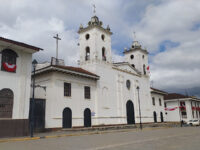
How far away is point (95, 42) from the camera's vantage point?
101 ft

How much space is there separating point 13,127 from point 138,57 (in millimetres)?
30176

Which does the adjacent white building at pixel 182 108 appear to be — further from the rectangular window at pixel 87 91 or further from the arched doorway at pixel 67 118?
the arched doorway at pixel 67 118

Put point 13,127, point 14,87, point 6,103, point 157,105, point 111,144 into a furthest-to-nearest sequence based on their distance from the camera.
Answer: point 157,105, point 14,87, point 6,103, point 13,127, point 111,144

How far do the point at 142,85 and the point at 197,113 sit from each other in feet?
91.5

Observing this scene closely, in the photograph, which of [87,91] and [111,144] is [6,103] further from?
[87,91]

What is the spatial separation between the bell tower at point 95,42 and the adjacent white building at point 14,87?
543 inches

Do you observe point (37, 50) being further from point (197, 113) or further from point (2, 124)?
point (197, 113)

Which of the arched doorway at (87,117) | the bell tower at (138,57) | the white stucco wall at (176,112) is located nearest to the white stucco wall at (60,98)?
the arched doorway at (87,117)

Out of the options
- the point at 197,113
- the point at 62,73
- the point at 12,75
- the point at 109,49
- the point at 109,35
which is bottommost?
the point at 197,113

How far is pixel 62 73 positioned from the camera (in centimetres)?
2403

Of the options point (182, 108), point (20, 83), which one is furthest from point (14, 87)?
point (182, 108)

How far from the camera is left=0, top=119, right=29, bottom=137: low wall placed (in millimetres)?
15047

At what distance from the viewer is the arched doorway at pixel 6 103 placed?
15439 millimetres

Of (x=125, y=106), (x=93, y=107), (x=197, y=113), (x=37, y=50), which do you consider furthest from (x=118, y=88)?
(x=197, y=113)
